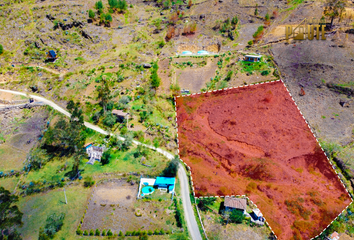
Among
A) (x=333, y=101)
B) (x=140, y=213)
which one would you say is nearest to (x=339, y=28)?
(x=333, y=101)

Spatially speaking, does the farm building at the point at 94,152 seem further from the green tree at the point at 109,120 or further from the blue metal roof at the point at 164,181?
the blue metal roof at the point at 164,181

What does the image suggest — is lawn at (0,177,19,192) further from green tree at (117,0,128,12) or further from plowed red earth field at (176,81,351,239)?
green tree at (117,0,128,12)

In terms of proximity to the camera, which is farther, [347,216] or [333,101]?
[333,101]

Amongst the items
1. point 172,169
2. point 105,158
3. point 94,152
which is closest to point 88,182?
point 105,158

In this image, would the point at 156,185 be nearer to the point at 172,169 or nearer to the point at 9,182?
the point at 172,169

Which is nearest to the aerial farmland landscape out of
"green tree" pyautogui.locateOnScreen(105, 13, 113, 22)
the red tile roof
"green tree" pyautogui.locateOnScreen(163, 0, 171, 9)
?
the red tile roof

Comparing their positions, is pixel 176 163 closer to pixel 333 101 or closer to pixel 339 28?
pixel 333 101
